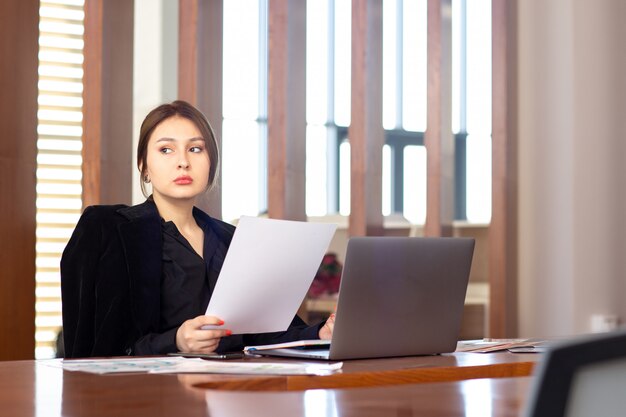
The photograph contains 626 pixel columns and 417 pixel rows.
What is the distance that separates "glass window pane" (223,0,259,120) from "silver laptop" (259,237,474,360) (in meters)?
6.55

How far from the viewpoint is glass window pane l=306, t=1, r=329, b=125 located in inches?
359

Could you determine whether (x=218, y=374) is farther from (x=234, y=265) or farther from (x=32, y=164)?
(x=32, y=164)

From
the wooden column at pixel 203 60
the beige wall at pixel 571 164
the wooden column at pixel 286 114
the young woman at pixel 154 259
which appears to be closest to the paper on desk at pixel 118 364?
the young woman at pixel 154 259

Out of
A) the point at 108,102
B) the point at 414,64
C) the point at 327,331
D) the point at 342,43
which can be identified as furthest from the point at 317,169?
the point at 327,331

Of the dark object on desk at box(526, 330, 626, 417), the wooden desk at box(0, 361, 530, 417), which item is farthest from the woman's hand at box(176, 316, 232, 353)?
the dark object on desk at box(526, 330, 626, 417)

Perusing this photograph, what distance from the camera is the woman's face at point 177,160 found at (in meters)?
2.15

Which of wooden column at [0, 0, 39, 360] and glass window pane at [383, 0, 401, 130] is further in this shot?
glass window pane at [383, 0, 401, 130]

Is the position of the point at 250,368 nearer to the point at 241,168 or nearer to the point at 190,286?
the point at 190,286

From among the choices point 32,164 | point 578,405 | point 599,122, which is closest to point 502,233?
point 599,122

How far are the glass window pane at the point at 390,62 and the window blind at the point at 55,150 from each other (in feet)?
19.0

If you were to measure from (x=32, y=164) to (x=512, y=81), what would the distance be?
8.20 ft

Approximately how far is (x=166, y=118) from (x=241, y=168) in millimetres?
6144

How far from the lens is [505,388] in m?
1.16

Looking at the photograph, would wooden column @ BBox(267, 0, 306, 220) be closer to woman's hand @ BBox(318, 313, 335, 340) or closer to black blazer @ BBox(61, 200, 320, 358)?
black blazer @ BBox(61, 200, 320, 358)
